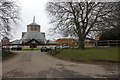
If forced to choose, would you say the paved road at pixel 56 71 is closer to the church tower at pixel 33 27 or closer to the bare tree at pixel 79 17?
the bare tree at pixel 79 17

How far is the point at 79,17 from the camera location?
32250 millimetres

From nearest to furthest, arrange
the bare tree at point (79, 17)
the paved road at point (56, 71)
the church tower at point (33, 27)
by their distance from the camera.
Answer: the paved road at point (56, 71)
the bare tree at point (79, 17)
the church tower at point (33, 27)

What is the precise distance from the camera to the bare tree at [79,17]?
3038 centimetres

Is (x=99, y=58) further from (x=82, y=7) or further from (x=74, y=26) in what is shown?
(x=82, y=7)

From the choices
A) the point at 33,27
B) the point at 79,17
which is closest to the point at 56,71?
the point at 79,17

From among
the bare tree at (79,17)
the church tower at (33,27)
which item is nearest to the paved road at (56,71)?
the bare tree at (79,17)

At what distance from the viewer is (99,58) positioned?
2031 centimetres

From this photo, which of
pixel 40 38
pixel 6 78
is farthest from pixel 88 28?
pixel 40 38

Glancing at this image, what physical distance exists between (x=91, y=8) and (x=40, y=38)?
59.5m

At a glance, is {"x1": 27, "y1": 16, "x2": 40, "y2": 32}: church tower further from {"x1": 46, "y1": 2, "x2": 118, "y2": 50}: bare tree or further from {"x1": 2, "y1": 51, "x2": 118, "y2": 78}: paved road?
{"x1": 2, "y1": 51, "x2": 118, "y2": 78}: paved road

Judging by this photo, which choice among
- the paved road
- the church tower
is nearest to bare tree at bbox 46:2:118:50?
the paved road

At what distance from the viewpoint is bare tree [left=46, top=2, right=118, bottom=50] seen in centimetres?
3038

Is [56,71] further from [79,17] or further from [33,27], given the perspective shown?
[33,27]

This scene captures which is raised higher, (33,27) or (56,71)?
(33,27)
